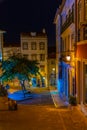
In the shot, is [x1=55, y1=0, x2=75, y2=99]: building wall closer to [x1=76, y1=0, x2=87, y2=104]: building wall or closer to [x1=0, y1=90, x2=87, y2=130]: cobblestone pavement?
[x1=76, y1=0, x2=87, y2=104]: building wall

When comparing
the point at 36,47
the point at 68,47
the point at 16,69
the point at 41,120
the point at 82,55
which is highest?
the point at 36,47

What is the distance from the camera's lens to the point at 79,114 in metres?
19.9

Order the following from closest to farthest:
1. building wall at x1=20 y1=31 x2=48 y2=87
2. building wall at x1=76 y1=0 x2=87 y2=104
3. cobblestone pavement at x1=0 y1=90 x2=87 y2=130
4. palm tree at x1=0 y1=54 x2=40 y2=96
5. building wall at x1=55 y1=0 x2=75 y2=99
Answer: cobblestone pavement at x1=0 y1=90 x2=87 y2=130
building wall at x1=76 y1=0 x2=87 y2=104
building wall at x1=55 y1=0 x2=75 y2=99
palm tree at x1=0 y1=54 x2=40 y2=96
building wall at x1=20 y1=31 x2=48 y2=87

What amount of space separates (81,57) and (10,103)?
479 centimetres

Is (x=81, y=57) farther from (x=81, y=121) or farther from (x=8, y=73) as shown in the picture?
(x=8, y=73)

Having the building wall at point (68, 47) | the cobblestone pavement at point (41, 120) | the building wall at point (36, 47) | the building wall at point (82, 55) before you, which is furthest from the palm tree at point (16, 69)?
the cobblestone pavement at point (41, 120)

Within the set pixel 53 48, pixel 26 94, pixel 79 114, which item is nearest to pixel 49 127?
pixel 79 114

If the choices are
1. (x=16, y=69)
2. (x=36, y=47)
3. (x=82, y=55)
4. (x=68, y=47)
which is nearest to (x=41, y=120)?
(x=82, y=55)

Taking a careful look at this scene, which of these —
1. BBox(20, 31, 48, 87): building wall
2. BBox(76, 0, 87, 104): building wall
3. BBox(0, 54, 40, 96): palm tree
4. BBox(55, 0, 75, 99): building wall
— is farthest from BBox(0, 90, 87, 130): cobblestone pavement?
BBox(20, 31, 48, 87): building wall

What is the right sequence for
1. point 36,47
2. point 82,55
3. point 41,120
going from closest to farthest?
point 41,120
point 82,55
point 36,47

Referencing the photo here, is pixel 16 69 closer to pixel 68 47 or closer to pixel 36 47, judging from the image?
pixel 68 47

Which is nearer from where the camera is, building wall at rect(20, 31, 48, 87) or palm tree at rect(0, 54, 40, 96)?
A: palm tree at rect(0, 54, 40, 96)

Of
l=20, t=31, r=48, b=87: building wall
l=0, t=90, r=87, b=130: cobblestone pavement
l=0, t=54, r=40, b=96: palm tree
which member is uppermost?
l=20, t=31, r=48, b=87: building wall

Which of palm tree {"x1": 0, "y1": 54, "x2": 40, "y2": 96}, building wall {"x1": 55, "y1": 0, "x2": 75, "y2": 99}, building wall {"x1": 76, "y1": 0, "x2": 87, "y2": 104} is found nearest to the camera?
building wall {"x1": 76, "y1": 0, "x2": 87, "y2": 104}
